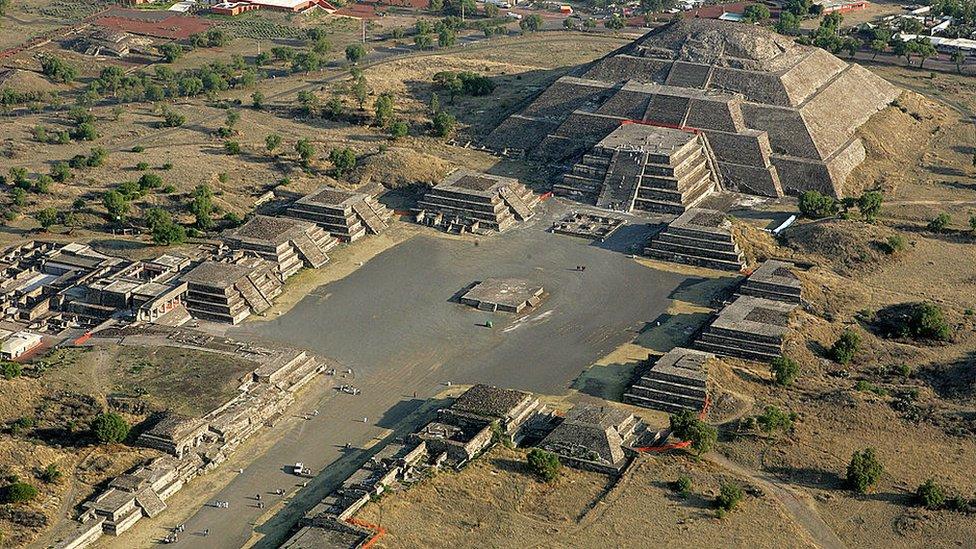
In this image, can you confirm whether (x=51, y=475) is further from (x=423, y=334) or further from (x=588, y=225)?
(x=588, y=225)

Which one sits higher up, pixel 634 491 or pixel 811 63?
pixel 811 63

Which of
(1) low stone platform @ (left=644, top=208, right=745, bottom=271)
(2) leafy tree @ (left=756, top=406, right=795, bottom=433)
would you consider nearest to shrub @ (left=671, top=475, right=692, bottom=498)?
(2) leafy tree @ (left=756, top=406, right=795, bottom=433)

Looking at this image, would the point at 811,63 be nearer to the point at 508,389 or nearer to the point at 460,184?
the point at 460,184

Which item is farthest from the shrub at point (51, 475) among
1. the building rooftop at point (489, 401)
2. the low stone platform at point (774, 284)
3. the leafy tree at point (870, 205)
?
the leafy tree at point (870, 205)

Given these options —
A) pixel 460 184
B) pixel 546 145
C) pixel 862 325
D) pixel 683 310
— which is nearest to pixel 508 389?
pixel 683 310

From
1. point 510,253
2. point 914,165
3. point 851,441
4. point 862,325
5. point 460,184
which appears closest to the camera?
point 851,441

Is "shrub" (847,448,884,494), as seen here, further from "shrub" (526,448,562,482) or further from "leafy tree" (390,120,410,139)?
"leafy tree" (390,120,410,139)
